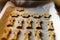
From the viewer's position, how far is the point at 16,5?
4.17 ft

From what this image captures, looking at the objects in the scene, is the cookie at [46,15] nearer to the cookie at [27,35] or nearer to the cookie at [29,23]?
the cookie at [29,23]

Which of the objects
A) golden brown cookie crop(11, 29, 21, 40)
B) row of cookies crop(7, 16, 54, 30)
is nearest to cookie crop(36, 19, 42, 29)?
row of cookies crop(7, 16, 54, 30)

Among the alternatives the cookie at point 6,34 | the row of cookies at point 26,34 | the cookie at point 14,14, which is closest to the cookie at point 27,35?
the row of cookies at point 26,34

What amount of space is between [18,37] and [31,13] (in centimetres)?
32

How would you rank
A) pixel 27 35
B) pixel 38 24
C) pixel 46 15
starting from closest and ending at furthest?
1. pixel 27 35
2. pixel 38 24
3. pixel 46 15

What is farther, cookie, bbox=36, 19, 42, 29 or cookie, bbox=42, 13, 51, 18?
cookie, bbox=42, 13, 51, 18

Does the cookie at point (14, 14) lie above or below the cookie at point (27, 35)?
above

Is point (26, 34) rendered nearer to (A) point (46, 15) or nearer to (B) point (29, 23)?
(B) point (29, 23)

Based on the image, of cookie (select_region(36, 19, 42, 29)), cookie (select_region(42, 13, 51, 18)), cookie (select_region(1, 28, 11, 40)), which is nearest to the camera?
cookie (select_region(1, 28, 11, 40))

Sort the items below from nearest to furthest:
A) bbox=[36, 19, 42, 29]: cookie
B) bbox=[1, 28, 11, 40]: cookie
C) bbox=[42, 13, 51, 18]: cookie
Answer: bbox=[1, 28, 11, 40]: cookie < bbox=[36, 19, 42, 29]: cookie < bbox=[42, 13, 51, 18]: cookie

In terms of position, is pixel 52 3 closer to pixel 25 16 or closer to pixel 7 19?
pixel 25 16

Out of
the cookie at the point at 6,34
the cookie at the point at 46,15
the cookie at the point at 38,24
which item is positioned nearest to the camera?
the cookie at the point at 6,34

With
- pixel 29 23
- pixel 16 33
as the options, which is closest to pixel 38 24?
pixel 29 23

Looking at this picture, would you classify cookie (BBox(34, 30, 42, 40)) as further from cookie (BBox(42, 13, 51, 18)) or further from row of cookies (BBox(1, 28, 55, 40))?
cookie (BBox(42, 13, 51, 18))
